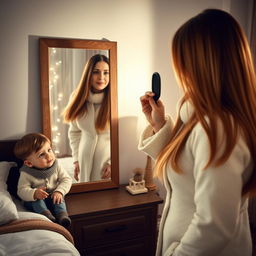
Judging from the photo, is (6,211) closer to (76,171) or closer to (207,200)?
(76,171)

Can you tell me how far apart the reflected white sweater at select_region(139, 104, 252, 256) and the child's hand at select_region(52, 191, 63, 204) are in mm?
923

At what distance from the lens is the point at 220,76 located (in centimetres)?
87

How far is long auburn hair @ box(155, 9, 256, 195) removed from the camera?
85cm

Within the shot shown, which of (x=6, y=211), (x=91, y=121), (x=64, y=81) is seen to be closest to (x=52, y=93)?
(x=64, y=81)

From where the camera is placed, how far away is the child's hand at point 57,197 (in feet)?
5.78

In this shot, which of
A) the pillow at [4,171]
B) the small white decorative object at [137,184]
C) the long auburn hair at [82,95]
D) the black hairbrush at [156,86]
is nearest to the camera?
the black hairbrush at [156,86]

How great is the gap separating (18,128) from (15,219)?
2.38 ft

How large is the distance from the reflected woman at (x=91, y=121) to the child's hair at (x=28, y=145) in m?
0.26

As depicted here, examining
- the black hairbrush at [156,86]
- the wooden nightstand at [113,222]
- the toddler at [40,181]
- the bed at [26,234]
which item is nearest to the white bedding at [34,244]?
the bed at [26,234]

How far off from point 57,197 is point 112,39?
1158 mm

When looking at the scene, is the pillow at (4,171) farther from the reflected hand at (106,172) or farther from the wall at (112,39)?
the reflected hand at (106,172)

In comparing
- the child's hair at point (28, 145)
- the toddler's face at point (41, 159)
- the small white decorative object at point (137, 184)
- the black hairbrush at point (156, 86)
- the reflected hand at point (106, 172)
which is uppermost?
the black hairbrush at point (156, 86)

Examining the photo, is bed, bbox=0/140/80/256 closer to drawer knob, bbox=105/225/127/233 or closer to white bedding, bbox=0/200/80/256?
white bedding, bbox=0/200/80/256

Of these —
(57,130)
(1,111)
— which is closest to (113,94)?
(57,130)
